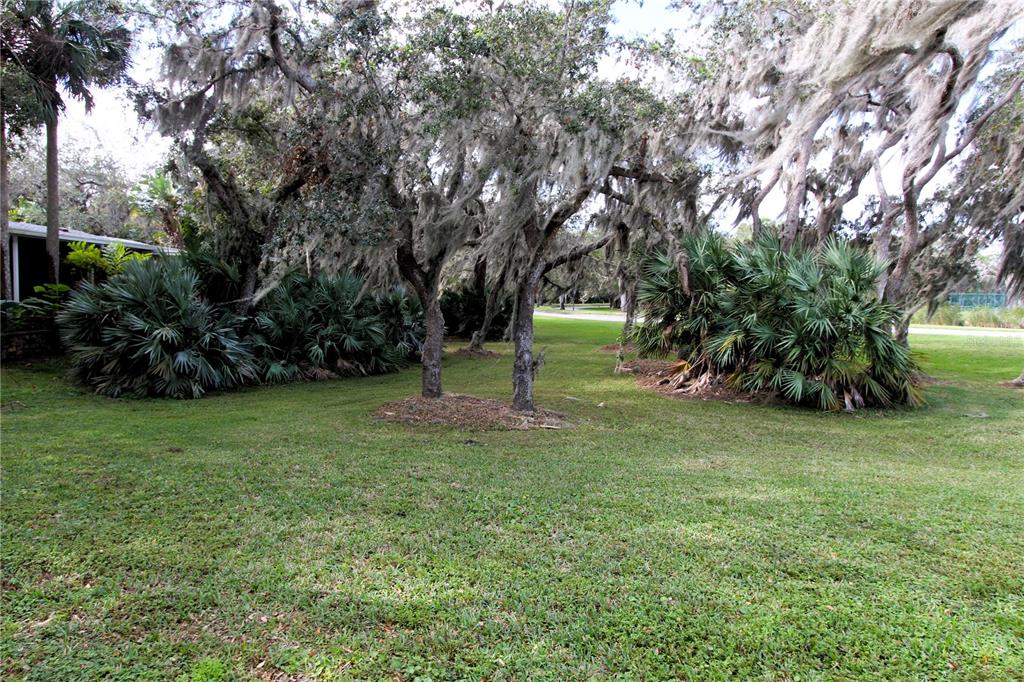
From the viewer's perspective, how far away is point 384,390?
9.58 metres

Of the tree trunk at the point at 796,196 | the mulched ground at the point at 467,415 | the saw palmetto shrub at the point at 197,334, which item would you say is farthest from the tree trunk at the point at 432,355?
the tree trunk at the point at 796,196

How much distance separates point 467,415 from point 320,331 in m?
4.81

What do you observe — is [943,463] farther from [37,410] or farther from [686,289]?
[37,410]

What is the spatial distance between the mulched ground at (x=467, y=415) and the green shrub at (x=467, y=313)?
37.2ft

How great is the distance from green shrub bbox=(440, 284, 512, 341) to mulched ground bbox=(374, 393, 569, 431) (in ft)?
37.2

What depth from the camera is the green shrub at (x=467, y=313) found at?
19234 millimetres

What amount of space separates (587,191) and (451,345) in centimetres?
1121

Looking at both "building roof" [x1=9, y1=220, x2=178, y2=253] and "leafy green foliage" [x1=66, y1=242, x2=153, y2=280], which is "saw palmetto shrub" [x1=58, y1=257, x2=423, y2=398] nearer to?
"leafy green foliage" [x1=66, y1=242, x2=153, y2=280]

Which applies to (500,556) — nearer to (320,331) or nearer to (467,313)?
(320,331)

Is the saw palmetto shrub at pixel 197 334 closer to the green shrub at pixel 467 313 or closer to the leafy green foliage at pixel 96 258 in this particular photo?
the leafy green foliage at pixel 96 258

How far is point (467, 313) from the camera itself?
19.7 m

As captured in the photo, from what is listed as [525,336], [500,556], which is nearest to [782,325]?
[525,336]

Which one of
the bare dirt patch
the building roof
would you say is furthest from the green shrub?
the building roof

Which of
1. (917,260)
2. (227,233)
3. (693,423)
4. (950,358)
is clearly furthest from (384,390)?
(950,358)
